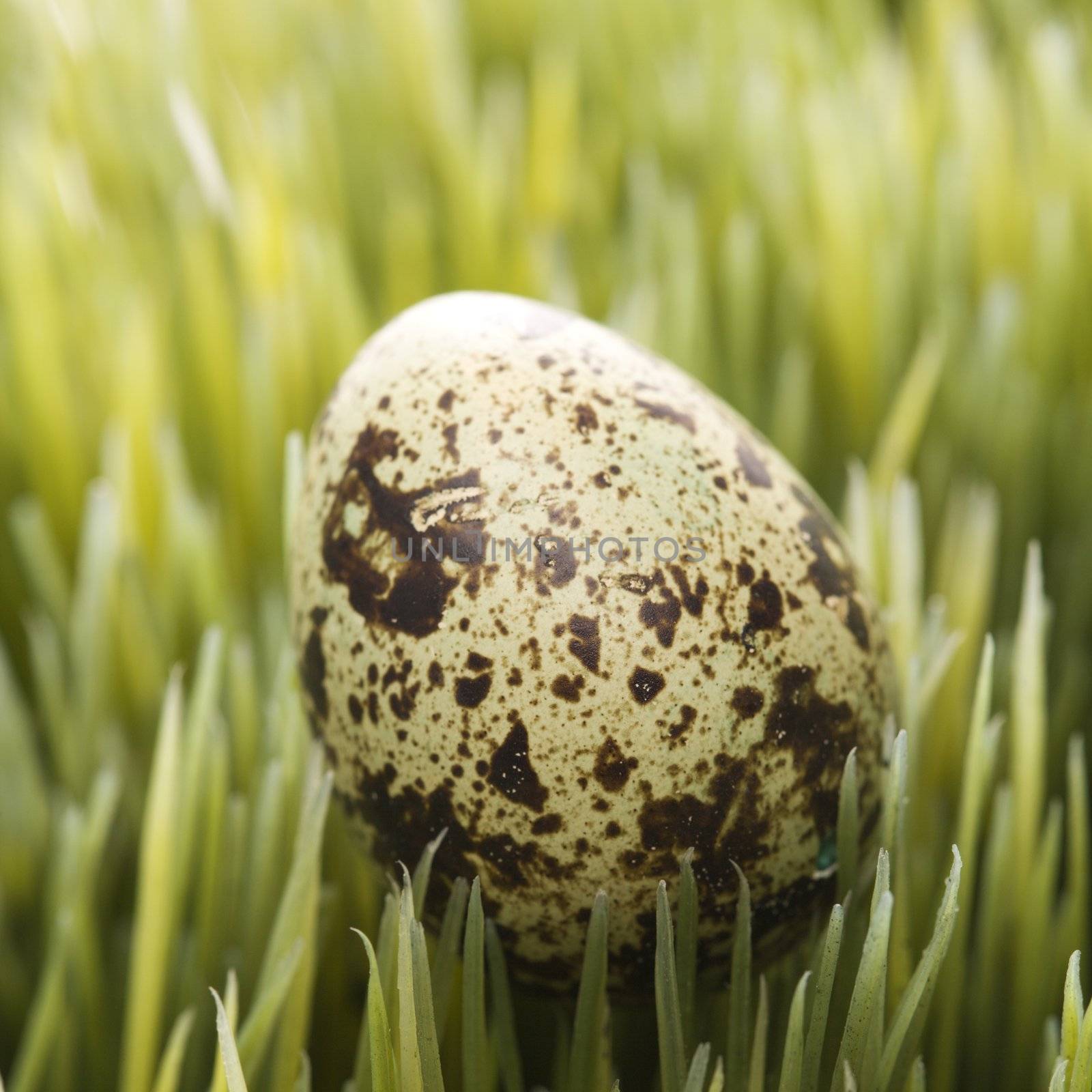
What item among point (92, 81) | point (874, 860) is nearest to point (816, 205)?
point (874, 860)

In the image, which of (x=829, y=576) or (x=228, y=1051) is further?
(x=829, y=576)

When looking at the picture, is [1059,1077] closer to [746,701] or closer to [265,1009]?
[746,701]

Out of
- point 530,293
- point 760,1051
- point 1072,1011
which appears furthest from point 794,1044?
point 530,293

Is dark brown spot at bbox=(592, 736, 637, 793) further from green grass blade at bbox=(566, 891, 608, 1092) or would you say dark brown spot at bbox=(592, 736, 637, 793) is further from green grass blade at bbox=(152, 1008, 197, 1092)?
green grass blade at bbox=(152, 1008, 197, 1092)

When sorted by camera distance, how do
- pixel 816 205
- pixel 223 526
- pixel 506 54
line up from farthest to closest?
1. pixel 506 54
2. pixel 816 205
3. pixel 223 526

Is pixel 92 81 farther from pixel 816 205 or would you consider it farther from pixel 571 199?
pixel 816 205

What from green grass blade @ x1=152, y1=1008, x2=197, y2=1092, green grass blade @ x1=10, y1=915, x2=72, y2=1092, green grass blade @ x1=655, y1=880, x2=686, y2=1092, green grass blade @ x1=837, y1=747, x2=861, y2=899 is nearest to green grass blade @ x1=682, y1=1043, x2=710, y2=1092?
green grass blade @ x1=655, y1=880, x2=686, y2=1092

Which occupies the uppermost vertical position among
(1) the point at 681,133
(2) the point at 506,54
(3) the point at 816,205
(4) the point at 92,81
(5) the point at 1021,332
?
(2) the point at 506,54
